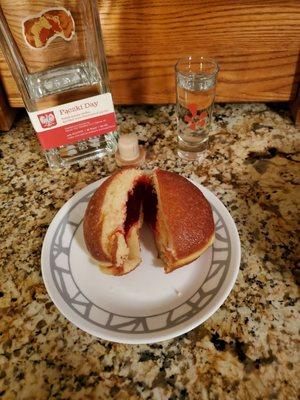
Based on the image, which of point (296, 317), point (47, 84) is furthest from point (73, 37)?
point (296, 317)

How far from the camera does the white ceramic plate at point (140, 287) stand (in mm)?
498

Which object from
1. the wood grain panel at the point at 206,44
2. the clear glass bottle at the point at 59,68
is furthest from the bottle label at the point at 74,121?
the wood grain panel at the point at 206,44

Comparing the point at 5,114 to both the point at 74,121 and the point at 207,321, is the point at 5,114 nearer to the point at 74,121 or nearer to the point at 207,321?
the point at 74,121

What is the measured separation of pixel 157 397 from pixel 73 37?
1.97ft

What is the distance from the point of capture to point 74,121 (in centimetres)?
68

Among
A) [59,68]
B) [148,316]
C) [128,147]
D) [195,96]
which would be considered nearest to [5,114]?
[59,68]

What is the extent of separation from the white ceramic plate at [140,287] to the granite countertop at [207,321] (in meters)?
0.03

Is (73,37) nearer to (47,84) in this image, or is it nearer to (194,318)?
(47,84)

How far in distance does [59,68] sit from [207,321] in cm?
53

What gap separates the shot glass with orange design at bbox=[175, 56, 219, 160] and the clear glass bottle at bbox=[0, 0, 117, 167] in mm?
135

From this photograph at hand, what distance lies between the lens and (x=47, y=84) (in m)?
0.70

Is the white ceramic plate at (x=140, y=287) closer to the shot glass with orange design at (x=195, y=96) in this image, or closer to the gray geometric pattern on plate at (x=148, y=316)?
the gray geometric pattern on plate at (x=148, y=316)

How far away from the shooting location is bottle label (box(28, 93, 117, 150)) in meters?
0.66

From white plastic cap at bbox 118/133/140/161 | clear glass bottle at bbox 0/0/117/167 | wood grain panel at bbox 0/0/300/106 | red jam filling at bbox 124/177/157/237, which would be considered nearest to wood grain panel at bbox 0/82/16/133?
wood grain panel at bbox 0/0/300/106
